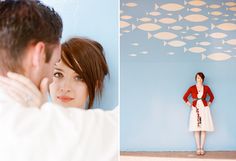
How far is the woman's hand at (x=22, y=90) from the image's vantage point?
2.67 feet

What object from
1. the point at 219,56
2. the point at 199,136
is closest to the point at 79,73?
the point at 199,136

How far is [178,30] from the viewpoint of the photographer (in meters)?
3.82

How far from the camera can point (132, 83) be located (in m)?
3.77

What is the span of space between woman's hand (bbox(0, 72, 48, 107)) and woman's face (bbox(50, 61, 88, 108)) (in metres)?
0.05

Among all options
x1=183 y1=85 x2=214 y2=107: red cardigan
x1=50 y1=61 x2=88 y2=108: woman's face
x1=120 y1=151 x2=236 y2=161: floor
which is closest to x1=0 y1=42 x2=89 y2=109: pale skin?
x1=50 y1=61 x2=88 y2=108: woman's face

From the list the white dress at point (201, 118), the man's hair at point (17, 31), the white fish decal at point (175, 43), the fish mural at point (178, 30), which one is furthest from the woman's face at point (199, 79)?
the man's hair at point (17, 31)

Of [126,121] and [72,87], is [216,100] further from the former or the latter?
[72,87]

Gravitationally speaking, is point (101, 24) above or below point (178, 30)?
below

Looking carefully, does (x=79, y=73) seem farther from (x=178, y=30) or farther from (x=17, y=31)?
(x=178, y=30)

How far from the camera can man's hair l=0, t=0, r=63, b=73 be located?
0.83m

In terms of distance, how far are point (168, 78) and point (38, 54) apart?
119 inches

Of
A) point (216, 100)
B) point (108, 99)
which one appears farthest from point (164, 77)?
point (108, 99)

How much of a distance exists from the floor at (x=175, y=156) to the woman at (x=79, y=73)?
8.59ft

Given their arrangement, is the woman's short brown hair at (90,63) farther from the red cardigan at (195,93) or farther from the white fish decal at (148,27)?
the white fish decal at (148,27)
